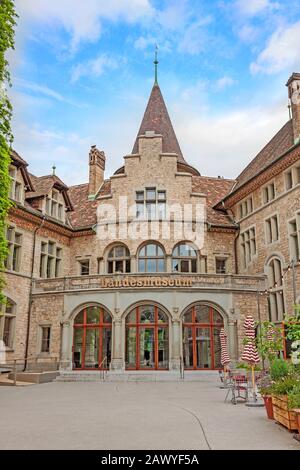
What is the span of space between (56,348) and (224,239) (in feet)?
36.4

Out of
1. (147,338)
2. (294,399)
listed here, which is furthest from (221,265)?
(294,399)

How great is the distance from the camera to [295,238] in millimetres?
20000

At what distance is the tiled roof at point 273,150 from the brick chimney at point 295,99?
2.81 feet

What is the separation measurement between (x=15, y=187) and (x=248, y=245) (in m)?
12.9

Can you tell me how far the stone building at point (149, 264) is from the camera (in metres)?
19.8

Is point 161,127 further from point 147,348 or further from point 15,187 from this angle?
point 147,348

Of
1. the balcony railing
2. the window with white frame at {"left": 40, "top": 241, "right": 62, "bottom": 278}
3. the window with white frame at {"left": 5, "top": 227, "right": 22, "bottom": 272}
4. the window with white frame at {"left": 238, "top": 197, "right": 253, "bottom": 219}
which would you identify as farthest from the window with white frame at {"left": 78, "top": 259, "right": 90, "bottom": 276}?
the window with white frame at {"left": 238, "top": 197, "right": 253, "bottom": 219}

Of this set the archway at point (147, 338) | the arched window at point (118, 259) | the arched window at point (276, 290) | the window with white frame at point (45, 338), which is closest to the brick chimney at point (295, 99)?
the arched window at point (276, 290)

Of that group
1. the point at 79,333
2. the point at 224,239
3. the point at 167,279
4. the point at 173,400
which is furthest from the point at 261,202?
the point at 173,400

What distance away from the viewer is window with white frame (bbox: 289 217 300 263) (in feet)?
63.7

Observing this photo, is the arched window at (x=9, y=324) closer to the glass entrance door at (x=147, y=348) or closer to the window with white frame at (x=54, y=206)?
the window with white frame at (x=54, y=206)

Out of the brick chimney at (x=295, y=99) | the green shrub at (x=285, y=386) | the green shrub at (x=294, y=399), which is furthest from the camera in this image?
the brick chimney at (x=295, y=99)

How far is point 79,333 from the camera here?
20562 millimetres

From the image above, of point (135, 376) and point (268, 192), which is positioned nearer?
point (135, 376)
